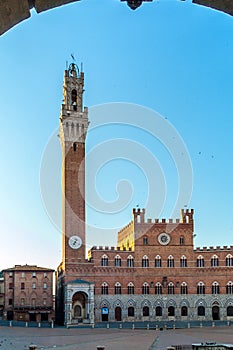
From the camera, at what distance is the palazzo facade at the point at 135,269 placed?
5067 centimetres

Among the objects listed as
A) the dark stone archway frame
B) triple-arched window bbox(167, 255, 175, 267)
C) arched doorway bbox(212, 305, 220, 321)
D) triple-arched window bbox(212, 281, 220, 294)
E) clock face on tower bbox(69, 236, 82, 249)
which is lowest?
arched doorway bbox(212, 305, 220, 321)

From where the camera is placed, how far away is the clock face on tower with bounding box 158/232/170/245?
5406 cm

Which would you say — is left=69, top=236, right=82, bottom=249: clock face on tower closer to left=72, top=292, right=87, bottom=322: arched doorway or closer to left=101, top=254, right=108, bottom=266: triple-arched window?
left=101, top=254, right=108, bottom=266: triple-arched window

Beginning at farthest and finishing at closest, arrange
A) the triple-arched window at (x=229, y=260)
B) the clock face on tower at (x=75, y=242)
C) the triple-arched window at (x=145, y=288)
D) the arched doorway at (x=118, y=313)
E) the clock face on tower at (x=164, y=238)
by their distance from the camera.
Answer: the clock face on tower at (x=164, y=238)
the triple-arched window at (x=229, y=260)
the triple-arched window at (x=145, y=288)
the clock face on tower at (x=75, y=242)
the arched doorway at (x=118, y=313)

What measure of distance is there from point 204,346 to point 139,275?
3075 centimetres

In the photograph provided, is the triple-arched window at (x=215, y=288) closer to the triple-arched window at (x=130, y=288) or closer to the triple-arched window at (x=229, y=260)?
the triple-arched window at (x=229, y=260)

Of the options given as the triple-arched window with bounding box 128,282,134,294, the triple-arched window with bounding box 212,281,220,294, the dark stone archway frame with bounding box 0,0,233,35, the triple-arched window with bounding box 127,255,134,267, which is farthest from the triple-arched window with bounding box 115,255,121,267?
the dark stone archway frame with bounding box 0,0,233,35

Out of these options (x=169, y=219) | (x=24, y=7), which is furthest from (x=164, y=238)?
(x=24, y=7)

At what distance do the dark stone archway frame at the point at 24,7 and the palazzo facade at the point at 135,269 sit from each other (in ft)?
157

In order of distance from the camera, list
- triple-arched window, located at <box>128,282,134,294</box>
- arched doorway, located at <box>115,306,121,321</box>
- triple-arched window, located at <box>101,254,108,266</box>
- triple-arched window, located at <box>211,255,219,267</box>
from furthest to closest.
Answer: triple-arched window, located at <box>211,255,219,267</box>
triple-arched window, located at <box>128,282,134,294</box>
triple-arched window, located at <box>101,254,108,266</box>
arched doorway, located at <box>115,306,121,321</box>

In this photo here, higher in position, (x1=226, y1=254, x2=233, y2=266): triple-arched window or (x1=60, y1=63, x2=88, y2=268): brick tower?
(x1=60, y1=63, x2=88, y2=268): brick tower

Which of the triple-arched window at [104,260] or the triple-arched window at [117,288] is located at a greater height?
the triple-arched window at [104,260]

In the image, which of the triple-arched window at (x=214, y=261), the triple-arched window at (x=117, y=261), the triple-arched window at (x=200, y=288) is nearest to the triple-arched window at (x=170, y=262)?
the triple-arched window at (x=200, y=288)

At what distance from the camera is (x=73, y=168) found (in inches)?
2112
